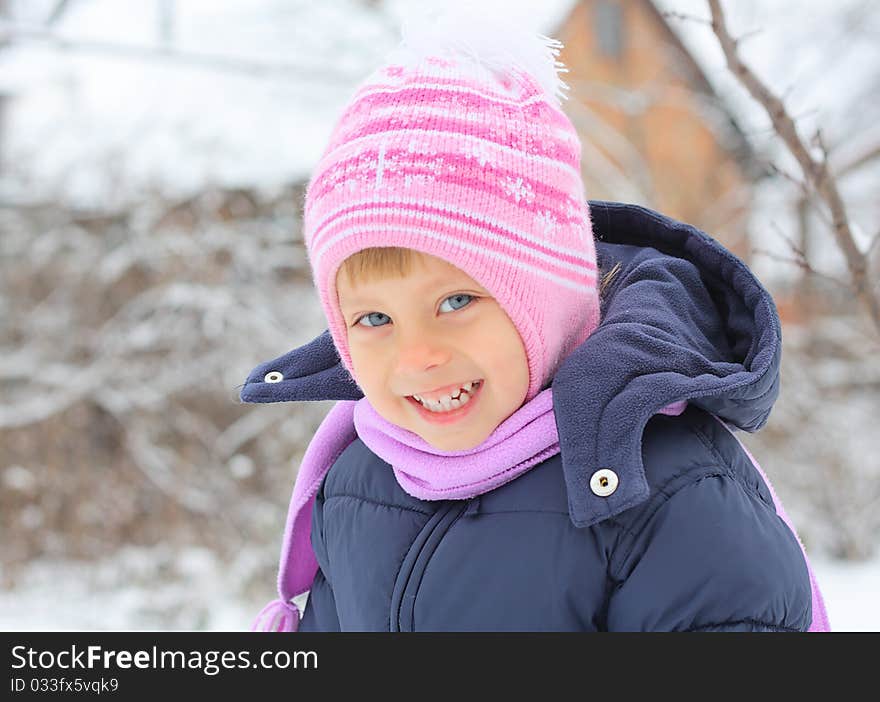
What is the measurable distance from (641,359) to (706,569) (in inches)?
10.7

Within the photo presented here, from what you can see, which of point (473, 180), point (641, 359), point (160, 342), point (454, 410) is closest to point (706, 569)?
point (641, 359)

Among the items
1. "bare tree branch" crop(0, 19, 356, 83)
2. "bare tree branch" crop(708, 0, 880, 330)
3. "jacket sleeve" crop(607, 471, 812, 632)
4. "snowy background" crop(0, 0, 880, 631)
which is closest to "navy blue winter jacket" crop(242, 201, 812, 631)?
"jacket sleeve" crop(607, 471, 812, 632)

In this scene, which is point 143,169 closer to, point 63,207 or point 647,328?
point 63,207

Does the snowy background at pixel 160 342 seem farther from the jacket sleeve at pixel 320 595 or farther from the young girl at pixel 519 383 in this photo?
the young girl at pixel 519 383

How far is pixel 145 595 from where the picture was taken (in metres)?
4.86

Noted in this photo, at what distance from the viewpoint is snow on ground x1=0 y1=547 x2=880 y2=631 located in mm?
4660

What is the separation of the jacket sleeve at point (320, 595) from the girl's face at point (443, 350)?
0.36 meters

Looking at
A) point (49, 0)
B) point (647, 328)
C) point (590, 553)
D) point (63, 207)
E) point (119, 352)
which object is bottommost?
point (590, 553)

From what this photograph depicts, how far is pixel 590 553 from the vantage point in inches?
45.5

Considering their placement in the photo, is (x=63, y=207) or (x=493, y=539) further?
(x=63, y=207)
